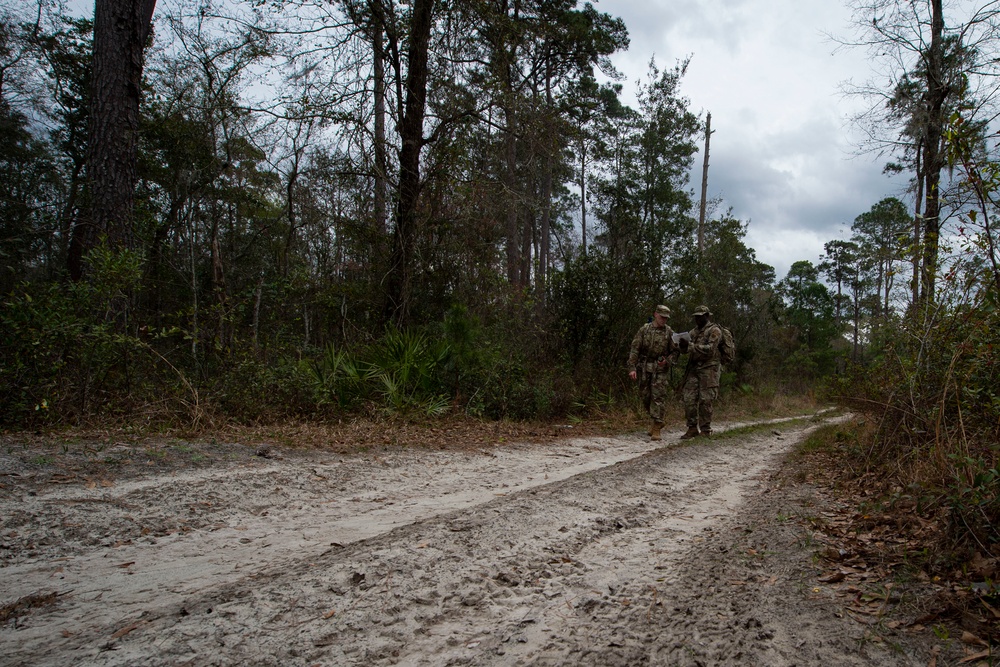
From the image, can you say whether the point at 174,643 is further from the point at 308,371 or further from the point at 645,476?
the point at 308,371

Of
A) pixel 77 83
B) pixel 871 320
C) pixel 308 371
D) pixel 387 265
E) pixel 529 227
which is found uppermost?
pixel 77 83

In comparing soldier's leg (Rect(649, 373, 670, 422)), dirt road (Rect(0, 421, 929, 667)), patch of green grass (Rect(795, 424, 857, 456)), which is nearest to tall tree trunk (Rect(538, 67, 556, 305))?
soldier's leg (Rect(649, 373, 670, 422))

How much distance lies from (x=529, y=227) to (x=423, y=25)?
48.5ft

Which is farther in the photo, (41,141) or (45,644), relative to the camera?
(41,141)

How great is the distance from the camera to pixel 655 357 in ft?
34.0

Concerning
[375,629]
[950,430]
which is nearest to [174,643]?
[375,629]

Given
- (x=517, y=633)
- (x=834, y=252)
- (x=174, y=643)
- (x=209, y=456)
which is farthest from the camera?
(x=834, y=252)

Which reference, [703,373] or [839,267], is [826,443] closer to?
[703,373]

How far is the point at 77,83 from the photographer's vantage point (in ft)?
59.6

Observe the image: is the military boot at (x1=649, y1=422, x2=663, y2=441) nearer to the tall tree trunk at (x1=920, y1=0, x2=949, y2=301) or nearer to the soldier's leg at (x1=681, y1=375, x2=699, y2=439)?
the soldier's leg at (x1=681, y1=375, x2=699, y2=439)

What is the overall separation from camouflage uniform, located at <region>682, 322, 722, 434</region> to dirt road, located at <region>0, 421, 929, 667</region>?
4.35 meters

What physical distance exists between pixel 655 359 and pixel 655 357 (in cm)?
4

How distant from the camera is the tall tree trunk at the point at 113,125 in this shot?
832 centimetres

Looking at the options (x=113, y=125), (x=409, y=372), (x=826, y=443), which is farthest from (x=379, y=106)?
(x=826, y=443)
